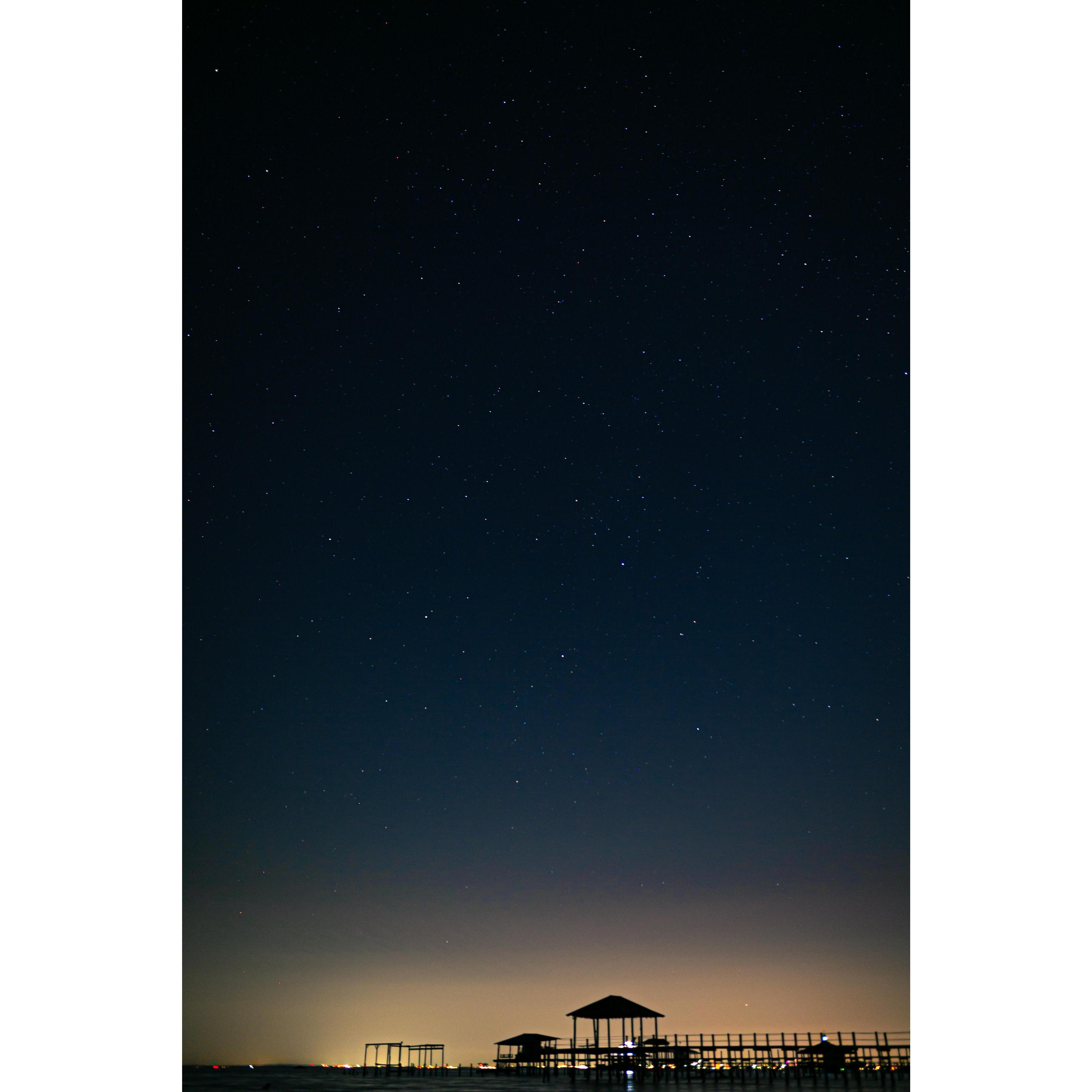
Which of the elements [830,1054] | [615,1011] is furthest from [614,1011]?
[830,1054]

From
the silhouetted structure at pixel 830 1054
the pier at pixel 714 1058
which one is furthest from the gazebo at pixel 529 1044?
the silhouetted structure at pixel 830 1054

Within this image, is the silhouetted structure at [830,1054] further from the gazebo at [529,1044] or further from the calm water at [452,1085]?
the gazebo at [529,1044]

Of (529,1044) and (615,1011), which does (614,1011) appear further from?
(529,1044)

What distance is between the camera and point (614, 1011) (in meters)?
13.1

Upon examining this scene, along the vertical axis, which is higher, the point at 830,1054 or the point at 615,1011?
the point at 615,1011

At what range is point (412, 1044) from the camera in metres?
31.6

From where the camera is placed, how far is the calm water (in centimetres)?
1520

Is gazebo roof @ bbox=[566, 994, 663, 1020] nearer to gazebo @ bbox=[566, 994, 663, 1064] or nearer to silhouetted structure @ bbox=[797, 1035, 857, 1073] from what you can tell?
gazebo @ bbox=[566, 994, 663, 1064]

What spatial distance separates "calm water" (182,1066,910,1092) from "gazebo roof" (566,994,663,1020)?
1682 millimetres

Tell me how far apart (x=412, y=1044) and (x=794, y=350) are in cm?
3226

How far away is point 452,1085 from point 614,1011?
946cm

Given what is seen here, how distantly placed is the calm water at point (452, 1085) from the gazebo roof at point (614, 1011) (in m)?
1.68

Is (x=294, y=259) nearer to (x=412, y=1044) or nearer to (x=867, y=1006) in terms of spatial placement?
(x=867, y=1006)
